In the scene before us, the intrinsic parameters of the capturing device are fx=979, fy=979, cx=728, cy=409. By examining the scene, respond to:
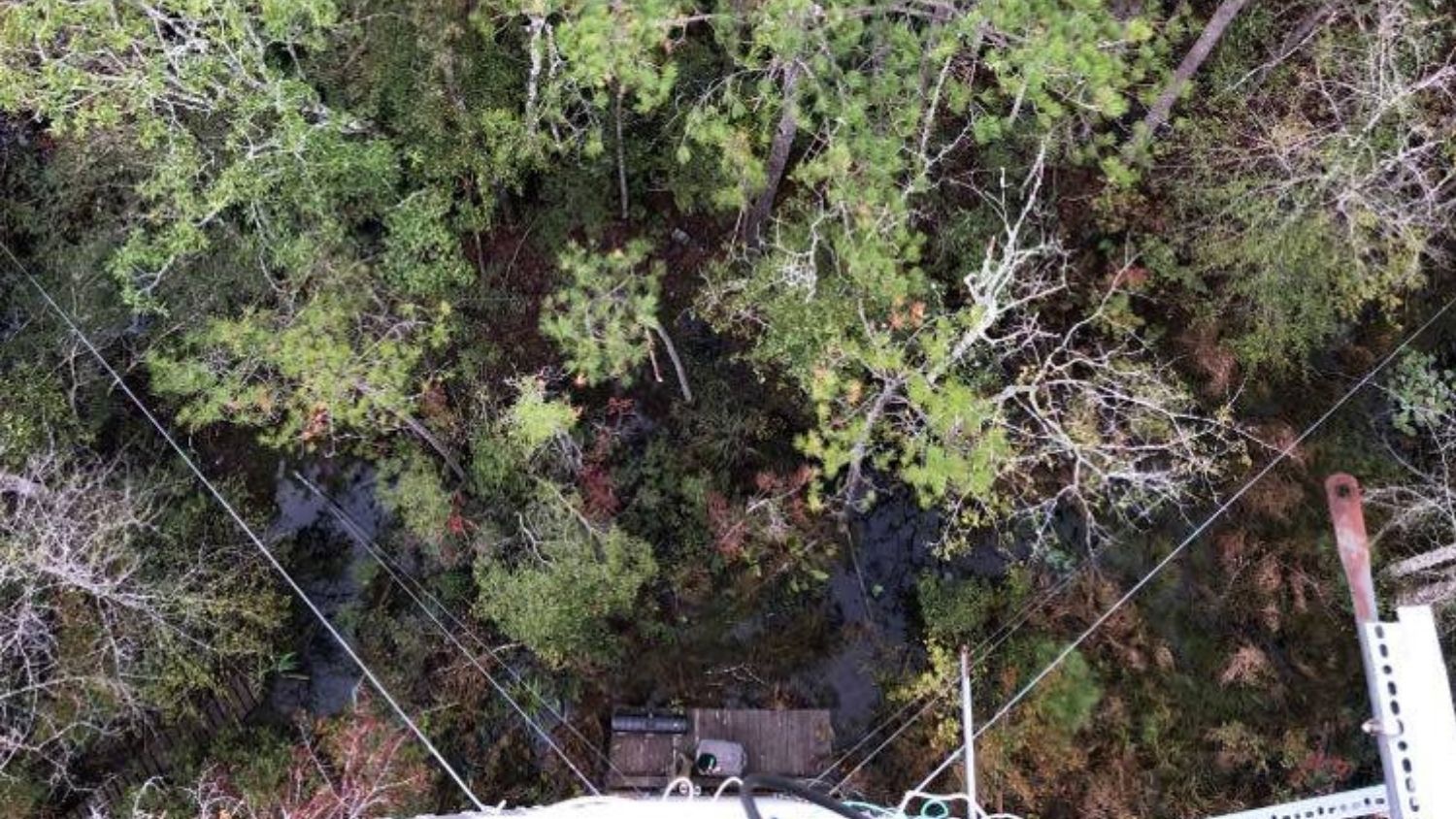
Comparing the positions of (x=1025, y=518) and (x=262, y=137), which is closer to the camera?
(x=262, y=137)

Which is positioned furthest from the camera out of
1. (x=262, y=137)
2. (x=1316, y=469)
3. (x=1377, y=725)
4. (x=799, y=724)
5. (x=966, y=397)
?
(x=1316, y=469)

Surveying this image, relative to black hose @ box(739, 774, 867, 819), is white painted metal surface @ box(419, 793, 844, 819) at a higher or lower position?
lower

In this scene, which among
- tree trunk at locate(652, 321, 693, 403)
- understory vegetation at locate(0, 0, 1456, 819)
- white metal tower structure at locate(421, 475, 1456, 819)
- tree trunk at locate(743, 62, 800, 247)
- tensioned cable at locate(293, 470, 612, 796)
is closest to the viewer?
white metal tower structure at locate(421, 475, 1456, 819)

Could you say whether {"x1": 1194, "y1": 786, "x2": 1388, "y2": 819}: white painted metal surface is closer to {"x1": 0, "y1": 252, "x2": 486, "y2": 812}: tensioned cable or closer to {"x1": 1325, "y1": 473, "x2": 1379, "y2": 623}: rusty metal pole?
{"x1": 1325, "y1": 473, "x2": 1379, "y2": 623}: rusty metal pole

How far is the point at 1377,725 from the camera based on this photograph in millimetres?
6246

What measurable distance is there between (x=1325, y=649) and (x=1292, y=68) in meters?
8.24

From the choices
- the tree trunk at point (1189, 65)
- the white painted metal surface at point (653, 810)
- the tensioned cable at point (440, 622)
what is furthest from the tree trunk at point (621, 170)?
the white painted metal surface at point (653, 810)

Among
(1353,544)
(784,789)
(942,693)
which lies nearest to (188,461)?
(942,693)

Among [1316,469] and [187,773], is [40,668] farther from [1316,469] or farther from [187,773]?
[1316,469]

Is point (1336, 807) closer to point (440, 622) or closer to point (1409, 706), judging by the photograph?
point (1409, 706)

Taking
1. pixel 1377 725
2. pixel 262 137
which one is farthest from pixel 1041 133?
pixel 262 137

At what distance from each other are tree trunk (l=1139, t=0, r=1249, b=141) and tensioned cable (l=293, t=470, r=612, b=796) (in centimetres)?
1145

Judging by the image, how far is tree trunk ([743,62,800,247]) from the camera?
11.2m

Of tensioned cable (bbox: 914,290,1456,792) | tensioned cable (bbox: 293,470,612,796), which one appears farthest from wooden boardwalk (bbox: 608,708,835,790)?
tensioned cable (bbox: 914,290,1456,792)
